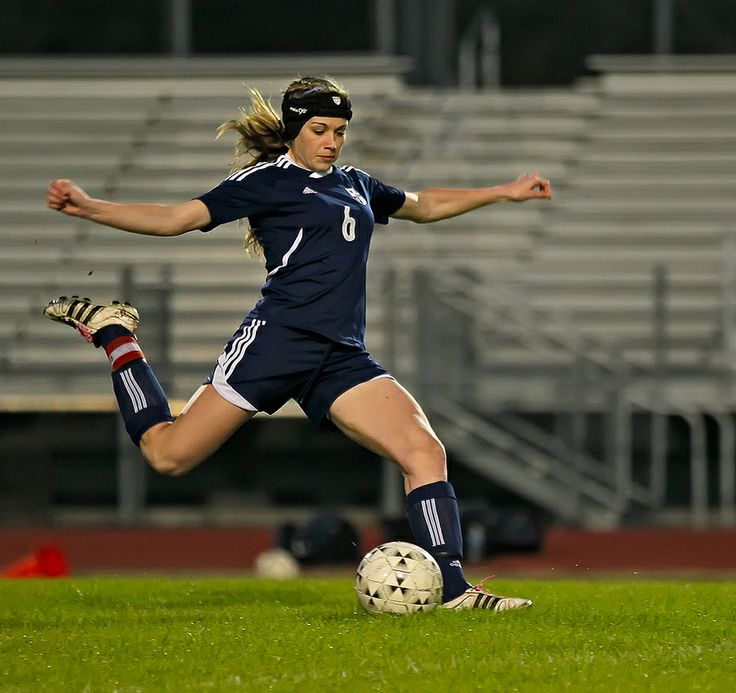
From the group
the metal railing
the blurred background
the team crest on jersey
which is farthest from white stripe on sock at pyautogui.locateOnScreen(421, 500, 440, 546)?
the metal railing

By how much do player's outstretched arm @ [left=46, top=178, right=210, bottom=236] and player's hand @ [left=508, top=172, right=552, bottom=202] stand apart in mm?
1428

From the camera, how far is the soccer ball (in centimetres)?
587

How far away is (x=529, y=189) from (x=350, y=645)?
240 centimetres

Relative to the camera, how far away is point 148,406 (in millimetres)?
6422

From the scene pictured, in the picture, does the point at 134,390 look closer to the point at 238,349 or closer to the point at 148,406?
the point at 148,406

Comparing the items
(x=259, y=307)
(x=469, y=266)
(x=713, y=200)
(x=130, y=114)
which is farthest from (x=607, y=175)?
(x=259, y=307)

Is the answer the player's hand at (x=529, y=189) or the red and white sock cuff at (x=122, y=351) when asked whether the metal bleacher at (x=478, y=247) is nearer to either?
the player's hand at (x=529, y=189)

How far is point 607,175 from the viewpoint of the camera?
17453 millimetres

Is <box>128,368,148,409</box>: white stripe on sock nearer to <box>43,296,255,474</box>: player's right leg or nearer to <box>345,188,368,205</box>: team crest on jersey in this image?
<box>43,296,255,474</box>: player's right leg

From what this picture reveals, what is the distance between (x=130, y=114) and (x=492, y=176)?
397 centimetres

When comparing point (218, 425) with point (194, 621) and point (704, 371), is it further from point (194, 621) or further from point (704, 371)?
point (704, 371)

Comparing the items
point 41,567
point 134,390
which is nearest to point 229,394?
point 134,390

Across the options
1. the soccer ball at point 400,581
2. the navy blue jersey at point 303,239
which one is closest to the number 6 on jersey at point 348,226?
the navy blue jersey at point 303,239

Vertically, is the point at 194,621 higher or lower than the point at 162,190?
lower
